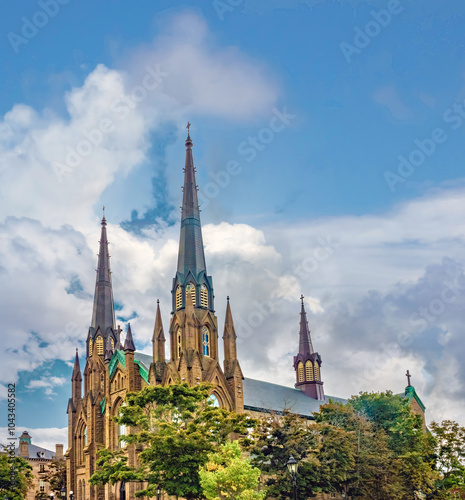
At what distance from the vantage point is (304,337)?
9575cm

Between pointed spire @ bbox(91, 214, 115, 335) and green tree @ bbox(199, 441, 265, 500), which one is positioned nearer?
green tree @ bbox(199, 441, 265, 500)

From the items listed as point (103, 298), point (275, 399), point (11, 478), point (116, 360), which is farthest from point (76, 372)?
point (11, 478)

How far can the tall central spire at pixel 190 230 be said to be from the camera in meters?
67.2

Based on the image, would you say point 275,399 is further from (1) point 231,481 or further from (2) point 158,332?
(1) point 231,481

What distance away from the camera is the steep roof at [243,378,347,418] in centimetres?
6969

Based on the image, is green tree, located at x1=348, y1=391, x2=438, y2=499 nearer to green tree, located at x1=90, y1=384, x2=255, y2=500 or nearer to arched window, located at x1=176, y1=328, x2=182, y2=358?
green tree, located at x1=90, y1=384, x2=255, y2=500

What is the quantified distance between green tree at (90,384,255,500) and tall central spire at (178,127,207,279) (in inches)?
882

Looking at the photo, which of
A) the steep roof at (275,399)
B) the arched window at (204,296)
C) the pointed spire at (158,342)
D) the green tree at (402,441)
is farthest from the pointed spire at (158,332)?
the green tree at (402,441)

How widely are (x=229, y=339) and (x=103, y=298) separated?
2599 centimetres

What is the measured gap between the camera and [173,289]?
66750 millimetres

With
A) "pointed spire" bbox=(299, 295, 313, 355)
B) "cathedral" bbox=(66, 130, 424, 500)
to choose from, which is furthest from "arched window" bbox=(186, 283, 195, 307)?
"pointed spire" bbox=(299, 295, 313, 355)

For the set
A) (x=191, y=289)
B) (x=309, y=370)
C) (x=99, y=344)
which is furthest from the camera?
(x=309, y=370)

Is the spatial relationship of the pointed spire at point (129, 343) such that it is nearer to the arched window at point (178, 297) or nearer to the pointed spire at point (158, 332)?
the pointed spire at point (158, 332)

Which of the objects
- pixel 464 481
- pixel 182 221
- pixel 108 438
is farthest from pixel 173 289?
pixel 464 481
